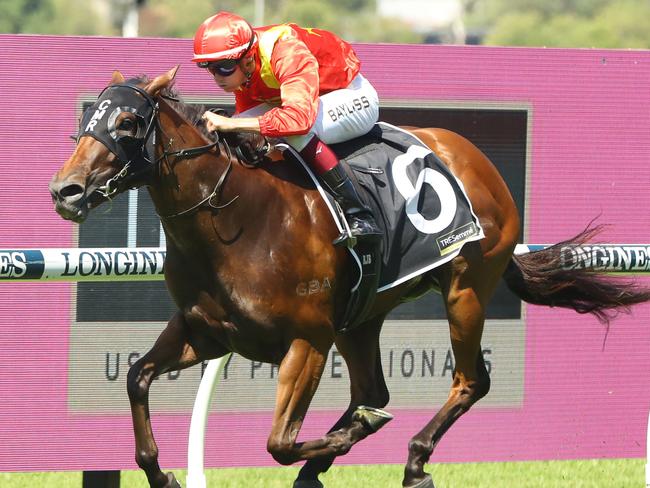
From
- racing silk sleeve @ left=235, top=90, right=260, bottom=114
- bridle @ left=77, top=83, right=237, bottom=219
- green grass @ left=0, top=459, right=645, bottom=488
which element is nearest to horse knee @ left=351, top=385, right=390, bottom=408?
green grass @ left=0, top=459, right=645, bottom=488

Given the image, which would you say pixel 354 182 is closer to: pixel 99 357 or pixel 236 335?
pixel 236 335

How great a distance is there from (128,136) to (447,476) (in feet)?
9.50

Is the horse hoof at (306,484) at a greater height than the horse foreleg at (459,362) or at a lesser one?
lesser

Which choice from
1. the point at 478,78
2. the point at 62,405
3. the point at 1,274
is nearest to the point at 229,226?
the point at 1,274

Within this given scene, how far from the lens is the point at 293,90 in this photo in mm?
4887

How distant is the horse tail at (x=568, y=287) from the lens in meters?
6.07

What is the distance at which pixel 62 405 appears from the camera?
5.96 m

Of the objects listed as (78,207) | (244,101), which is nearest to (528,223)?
(244,101)

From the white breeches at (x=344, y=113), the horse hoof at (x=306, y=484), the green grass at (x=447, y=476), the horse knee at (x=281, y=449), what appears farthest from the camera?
the green grass at (x=447, y=476)

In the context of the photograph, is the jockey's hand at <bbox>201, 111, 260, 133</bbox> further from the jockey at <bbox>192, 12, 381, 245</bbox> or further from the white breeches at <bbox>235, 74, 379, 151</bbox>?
the white breeches at <bbox>235, 74, 379, 151</bbox>

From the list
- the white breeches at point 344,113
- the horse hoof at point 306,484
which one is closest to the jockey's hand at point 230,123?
the white breeches at point 344,113

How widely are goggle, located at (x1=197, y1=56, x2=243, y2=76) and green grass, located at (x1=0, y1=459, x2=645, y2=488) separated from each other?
228 cm

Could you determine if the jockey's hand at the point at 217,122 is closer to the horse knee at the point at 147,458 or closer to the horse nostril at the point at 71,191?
the horse nostril at the point at 71,191

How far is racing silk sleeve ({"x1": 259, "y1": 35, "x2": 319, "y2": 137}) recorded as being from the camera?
4.82m
